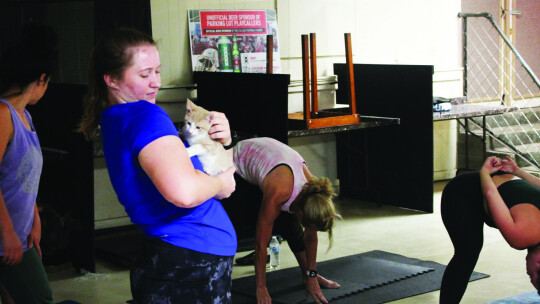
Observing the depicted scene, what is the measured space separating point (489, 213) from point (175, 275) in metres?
1.89

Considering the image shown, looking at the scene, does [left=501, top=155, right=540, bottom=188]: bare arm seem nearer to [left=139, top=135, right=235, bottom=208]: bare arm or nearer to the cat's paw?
the cat's paw

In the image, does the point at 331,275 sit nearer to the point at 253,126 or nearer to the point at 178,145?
the point at 253,126

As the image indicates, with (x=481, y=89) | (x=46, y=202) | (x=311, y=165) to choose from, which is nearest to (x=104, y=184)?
(x=46, y=202)

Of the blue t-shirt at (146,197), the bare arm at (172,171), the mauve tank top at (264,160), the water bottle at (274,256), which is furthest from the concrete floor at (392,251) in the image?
the bare arm at (172,171)

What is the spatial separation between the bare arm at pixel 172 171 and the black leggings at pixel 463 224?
198 cm

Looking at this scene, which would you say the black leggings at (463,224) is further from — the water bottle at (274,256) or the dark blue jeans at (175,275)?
the dark blue jeans at (175,275)

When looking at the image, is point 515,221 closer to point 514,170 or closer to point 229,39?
point 514,170

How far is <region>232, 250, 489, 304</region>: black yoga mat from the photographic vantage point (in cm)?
428

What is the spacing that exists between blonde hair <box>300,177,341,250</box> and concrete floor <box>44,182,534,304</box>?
0.80 m

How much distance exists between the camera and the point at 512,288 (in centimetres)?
436

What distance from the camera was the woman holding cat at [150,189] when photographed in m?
1.70

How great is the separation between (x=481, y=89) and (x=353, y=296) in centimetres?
463

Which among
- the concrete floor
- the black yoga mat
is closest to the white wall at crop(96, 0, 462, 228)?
the concrete floor

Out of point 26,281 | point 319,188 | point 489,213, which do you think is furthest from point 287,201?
point 26,281
